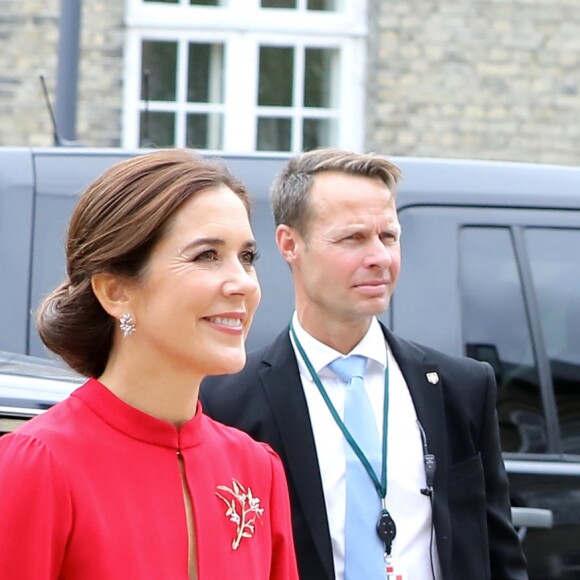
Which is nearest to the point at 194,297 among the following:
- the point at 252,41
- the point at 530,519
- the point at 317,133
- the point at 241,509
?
the point at 241,509

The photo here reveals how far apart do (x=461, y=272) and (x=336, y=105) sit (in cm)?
748

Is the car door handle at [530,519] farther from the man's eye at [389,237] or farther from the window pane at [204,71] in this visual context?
the window pane at [204,71]

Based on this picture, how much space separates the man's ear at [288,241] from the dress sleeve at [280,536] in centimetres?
93

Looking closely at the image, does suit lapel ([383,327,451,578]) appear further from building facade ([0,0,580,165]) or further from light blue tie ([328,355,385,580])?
building facade ([0,0,580,165])

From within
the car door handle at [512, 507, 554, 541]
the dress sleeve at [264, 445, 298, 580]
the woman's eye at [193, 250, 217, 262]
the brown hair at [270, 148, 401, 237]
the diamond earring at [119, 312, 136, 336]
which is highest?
the brown hair at [270, 148, 401, 237]

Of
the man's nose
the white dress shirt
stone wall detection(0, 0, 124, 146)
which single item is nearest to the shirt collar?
the white dress shirt

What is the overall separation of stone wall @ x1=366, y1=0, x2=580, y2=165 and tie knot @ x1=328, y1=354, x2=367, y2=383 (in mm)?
7915

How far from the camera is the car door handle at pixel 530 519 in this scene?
12.7 ft

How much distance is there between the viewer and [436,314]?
4039 mm

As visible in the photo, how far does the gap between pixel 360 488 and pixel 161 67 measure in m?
8.57

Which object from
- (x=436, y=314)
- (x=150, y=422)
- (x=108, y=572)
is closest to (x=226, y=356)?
(x=150, y=422)

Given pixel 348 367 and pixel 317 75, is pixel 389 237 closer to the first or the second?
pixel 348 367

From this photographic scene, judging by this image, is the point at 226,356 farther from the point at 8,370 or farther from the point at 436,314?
the point at 436,314

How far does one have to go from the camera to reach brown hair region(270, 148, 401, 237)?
3.19 metres
